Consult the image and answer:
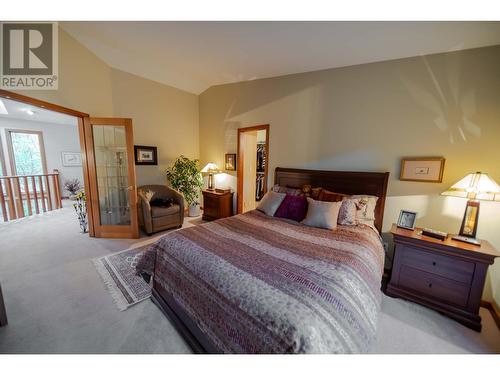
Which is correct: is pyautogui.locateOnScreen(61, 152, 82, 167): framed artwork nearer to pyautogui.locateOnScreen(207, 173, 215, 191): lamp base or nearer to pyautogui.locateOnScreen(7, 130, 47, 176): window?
pyautogui.locateOnScreen(7, 130, 47, 176): window

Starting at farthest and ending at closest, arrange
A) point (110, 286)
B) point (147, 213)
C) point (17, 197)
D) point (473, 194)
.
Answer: point (17, 197)
point (147, 213)
point (110, 286)
point (473, 194)

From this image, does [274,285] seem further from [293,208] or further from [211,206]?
[211,206]

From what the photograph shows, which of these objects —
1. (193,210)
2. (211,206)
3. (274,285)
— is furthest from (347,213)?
(193,210)

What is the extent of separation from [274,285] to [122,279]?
77.8 inches

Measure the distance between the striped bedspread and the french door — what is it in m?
1.84

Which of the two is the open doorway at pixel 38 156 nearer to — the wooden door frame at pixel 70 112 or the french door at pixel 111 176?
the wooden door frame at pixel 70 112

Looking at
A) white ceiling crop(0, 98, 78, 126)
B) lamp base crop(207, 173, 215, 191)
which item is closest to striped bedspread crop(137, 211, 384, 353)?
lamp base crop(207, 173, 215, 191)

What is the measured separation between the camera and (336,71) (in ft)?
8.37

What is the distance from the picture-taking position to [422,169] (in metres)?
2.10

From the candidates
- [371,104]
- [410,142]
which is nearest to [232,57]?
[371,104]

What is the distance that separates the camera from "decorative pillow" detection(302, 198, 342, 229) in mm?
2076

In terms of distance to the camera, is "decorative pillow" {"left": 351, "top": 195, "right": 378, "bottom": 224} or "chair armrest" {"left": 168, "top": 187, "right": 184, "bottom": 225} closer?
"decorative pillow" {"left": 351, "top": 195, "right": 378, "bottom": 224}
